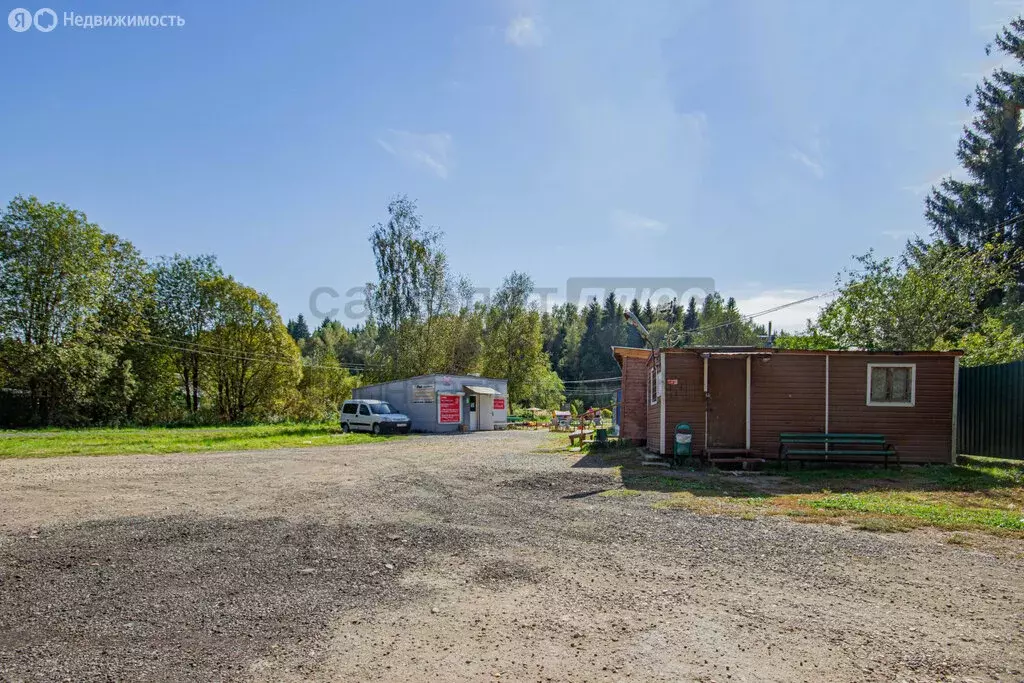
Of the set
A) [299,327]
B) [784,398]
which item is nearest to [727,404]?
[784,398]

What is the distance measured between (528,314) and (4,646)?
43.0 m

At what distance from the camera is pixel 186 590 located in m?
4.52

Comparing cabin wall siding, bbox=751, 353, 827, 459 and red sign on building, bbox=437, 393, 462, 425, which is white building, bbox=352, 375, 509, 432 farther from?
cabin wall siding, bbox=751, 353, 827, 459

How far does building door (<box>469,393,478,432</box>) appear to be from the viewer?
1206 inches

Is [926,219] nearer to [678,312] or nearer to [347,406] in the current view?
[347,406]

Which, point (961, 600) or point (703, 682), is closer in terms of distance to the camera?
point (703, 682)

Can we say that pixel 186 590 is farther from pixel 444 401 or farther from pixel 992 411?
pixel 444 401

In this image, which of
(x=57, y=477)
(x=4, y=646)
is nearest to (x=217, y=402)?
(x=57, y=477)

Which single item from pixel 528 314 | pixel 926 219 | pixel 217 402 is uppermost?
pixel 926 219

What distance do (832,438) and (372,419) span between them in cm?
1927

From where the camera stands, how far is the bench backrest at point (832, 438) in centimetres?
1291

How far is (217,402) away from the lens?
41719 millimetres

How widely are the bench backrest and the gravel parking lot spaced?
6.62m

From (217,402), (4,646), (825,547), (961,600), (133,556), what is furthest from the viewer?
(217,402)
